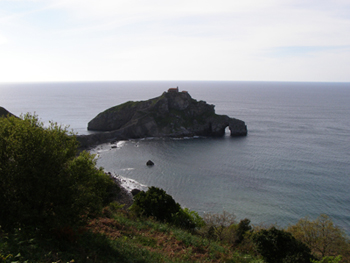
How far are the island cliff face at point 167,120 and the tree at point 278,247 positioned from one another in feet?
302

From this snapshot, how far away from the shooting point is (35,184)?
17.1m

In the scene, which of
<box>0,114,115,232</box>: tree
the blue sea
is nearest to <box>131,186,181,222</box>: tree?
the blue sea

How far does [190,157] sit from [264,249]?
62.4 m

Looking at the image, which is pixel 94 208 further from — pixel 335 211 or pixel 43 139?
pixel 335 211

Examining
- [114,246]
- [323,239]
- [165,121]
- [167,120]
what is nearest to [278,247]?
[323,239]

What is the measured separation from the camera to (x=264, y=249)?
27203 millimetres

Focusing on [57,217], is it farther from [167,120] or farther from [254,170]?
[167,120]

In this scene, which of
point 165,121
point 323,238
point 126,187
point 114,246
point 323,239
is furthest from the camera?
point 165,121

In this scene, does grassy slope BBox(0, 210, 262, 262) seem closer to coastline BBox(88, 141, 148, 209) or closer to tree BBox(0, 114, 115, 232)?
tree BBox(0, 114, 115, 232)

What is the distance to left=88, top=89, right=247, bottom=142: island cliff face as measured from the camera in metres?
119

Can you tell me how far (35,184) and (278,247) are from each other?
2483cm

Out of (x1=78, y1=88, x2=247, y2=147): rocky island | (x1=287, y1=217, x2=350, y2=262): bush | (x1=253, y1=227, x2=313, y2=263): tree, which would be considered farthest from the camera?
(x1=78, y1=88, x2=247, y2=147): rocky island

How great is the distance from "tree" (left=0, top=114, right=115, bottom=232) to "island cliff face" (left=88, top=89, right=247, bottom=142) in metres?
96.3

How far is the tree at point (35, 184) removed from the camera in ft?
54.7
